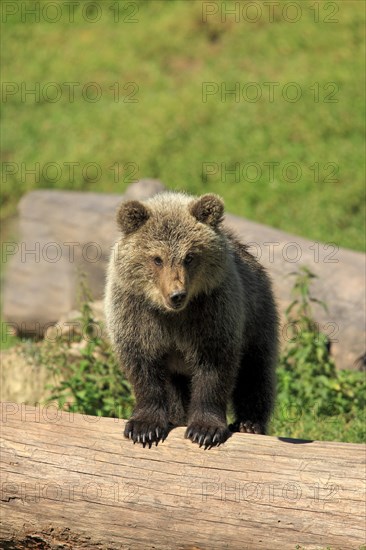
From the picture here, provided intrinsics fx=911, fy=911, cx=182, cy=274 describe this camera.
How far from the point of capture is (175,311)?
5.41m

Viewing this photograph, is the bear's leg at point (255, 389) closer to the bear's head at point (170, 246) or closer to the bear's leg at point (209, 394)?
the bear's leg at point (209, 394)

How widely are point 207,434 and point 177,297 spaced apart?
2.66 ft

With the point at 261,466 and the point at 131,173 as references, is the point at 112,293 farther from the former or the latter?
the point at 131,173

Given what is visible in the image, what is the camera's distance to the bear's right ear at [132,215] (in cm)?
Answer: 550

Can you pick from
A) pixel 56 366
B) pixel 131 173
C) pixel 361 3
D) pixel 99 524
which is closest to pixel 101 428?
pixel 99 524

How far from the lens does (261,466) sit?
16.4 ft

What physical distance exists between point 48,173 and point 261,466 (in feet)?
28.7

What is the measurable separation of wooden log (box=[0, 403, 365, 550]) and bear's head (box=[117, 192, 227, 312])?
35.4 inches

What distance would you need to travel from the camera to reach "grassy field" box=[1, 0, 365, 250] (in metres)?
12.0
